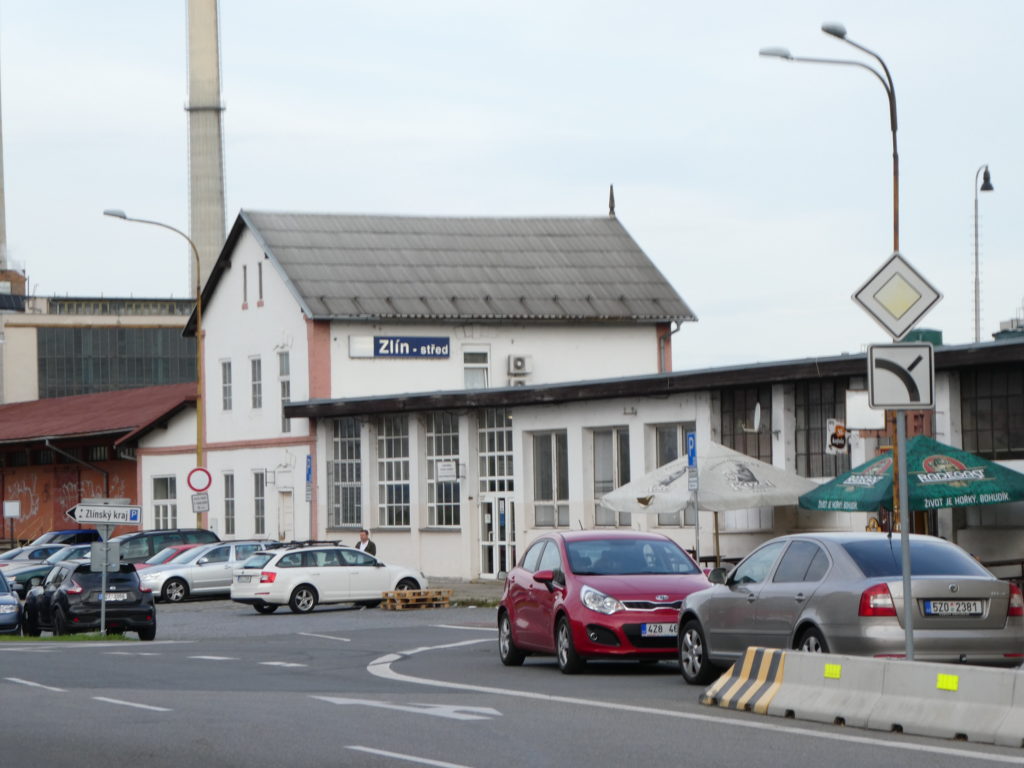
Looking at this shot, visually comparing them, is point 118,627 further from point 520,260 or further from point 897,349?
point 520,260

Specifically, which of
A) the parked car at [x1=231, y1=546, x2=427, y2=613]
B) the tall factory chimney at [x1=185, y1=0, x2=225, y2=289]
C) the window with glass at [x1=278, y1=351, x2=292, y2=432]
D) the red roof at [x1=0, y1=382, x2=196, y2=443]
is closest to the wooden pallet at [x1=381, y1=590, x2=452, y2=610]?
the parked car at [x1=231, y1=546, x2=427, y2=613]

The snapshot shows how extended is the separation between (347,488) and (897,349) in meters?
35.7

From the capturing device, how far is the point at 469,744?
13023 millimetres

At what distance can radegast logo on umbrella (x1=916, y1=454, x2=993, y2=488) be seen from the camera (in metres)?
28.6

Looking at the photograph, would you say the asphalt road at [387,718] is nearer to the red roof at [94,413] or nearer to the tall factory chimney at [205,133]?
the red roof at [94,413]

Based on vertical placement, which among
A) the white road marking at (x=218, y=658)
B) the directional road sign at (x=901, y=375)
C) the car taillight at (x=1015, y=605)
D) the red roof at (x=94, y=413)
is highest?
the red roof at (x=94, y=413)

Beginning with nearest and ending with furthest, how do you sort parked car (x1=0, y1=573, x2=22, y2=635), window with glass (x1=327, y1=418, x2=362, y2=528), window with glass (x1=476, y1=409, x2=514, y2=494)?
parked car (x1=0, y1=573, x2=22, y2=635)
window with glass (x1=476, y1=409, x2=514, y2=494)
window with glass (x1=327, y1=418, x2=362, y2=528)

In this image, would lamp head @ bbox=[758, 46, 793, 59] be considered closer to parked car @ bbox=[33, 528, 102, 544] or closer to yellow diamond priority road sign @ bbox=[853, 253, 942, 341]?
yellow diamond priority road sign @ bbox=[853, 253, 942, 341]

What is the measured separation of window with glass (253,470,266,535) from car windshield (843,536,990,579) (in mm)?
38520

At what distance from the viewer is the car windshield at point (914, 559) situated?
15469mm

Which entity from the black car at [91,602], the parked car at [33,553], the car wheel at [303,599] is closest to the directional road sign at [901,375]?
the black car at [91,602]

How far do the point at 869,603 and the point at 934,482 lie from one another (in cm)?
1406

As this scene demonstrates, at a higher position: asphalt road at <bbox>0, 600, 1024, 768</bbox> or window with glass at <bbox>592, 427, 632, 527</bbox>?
window with glass at <bbox>592, 427, 632, 527</bbox>

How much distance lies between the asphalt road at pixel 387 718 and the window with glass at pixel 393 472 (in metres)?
20.8
